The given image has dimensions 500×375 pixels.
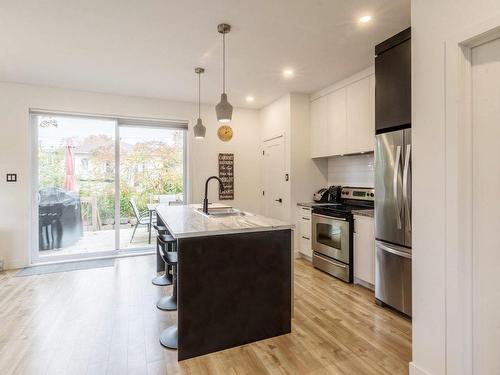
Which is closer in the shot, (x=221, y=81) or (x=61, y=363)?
(x=61, y=363)

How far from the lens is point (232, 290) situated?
207 cm

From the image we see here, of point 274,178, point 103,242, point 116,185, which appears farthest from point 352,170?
point 103,242

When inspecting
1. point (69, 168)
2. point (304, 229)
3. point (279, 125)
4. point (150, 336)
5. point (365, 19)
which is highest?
point (365, 19)

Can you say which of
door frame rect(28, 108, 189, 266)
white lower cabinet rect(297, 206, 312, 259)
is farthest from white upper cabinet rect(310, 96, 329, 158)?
door frame rect(28, 108, 189, 266)

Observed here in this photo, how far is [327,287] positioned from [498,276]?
6.73ft

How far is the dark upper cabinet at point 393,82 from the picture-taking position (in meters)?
2.42

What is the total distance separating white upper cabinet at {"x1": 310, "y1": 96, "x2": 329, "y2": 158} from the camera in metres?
4.21

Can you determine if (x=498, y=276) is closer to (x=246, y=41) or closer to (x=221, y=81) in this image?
(x=246, y=41)

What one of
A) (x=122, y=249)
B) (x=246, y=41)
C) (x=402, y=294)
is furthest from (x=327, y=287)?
(x=122, y=249)

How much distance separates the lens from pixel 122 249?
15.7 ft

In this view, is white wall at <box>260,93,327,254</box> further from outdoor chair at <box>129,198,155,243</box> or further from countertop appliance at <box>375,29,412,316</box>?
outdoor chair at <box>129,198,155,243</box>

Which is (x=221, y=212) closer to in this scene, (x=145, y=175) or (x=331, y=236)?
(x=331, y=236)

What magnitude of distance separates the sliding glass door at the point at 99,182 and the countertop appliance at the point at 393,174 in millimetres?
3418

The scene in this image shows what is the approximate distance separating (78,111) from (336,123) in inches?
152
